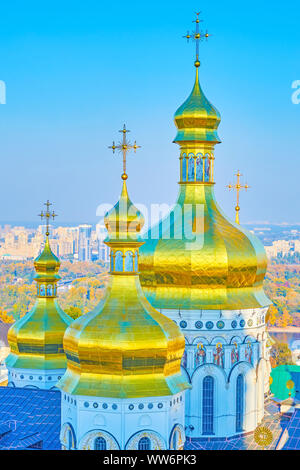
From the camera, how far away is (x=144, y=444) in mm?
16891

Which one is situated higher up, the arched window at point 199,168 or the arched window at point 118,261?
the arched window at point 199,168

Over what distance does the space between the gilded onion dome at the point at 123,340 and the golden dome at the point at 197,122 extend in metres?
5.75

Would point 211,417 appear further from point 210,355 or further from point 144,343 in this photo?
point 144,343

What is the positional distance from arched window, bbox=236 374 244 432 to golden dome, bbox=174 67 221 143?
18.3 ft

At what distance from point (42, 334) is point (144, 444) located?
8570 mm

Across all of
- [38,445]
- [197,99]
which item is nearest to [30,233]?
[197,99]

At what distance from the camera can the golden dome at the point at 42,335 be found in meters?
25.0

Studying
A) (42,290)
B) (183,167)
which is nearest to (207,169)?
(183,167)

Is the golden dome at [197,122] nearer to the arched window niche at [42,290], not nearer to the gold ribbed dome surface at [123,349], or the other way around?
the arched window niche at [42,290]

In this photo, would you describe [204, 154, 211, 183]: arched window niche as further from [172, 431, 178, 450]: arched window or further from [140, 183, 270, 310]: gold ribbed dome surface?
[172, 431, 178, 450]: arched window

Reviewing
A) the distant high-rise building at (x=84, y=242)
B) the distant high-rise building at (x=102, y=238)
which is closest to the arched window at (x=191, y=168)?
the distant high-rise building at (x=102, y=238)

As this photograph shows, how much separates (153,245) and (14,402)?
183 inches

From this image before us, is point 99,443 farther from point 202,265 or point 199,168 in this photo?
point 199,168

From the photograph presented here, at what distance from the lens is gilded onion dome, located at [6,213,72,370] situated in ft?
82.0
